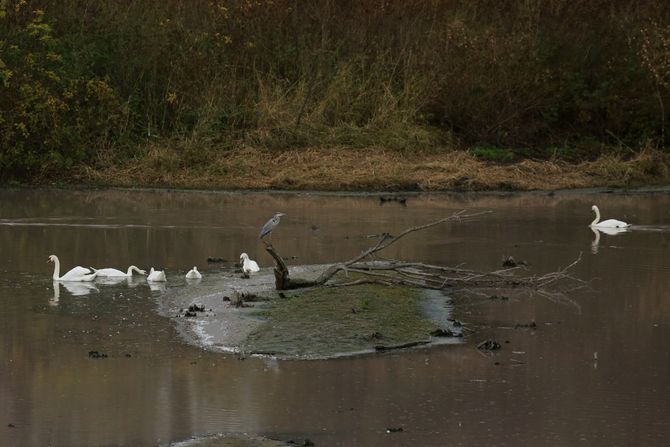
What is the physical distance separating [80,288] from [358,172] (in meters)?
12.6

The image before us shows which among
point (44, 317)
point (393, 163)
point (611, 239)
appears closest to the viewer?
point (44, 317)

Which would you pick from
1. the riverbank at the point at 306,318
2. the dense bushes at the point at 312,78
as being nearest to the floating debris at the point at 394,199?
the dense bushes at the point at 312,78

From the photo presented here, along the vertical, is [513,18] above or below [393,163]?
above

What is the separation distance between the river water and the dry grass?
6540 millimetres

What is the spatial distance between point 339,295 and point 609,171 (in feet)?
49.8

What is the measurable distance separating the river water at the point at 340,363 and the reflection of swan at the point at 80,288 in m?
0.06

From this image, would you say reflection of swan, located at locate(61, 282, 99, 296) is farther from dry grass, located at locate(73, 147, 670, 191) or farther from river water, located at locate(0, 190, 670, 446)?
dry grass, located at locate(73, 147, 670, 191)

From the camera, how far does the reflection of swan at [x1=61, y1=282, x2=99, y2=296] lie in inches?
573

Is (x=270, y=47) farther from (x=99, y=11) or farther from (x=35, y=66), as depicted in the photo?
(x=35, y=66)

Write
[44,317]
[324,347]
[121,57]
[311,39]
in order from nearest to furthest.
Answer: [324,347] → [44,317] → [121,57] → [311,39]

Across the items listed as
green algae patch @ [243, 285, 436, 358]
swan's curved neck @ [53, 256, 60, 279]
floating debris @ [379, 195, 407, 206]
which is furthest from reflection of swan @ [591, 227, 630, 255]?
swan's curved neck @ [53, 256, 60, 279]

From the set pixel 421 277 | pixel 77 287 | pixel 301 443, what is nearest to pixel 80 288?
pixel 77 287

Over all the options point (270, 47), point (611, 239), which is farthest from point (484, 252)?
point (270, 47)

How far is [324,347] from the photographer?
453 inches
